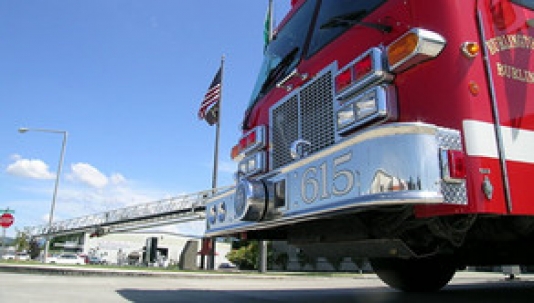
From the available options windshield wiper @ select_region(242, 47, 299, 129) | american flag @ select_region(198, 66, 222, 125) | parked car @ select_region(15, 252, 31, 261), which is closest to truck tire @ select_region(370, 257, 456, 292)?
windshield wiper @ select_region(242, 47, 299, 129)

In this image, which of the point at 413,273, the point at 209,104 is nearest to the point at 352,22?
the point at 413,273

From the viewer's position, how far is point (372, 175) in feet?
7.17

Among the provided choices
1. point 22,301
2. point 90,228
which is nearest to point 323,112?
point 22,301

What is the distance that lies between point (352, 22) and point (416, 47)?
65 cm

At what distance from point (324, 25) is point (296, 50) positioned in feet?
1.60

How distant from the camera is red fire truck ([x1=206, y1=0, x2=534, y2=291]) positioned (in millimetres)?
2115

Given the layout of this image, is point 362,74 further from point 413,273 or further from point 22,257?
point 22,257

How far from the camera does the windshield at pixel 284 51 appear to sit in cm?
363

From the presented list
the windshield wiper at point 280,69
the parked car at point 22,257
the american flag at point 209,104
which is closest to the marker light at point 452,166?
the windshield wiper at point 280,69

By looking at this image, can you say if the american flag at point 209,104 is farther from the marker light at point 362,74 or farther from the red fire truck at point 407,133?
the marker light at point 362,74

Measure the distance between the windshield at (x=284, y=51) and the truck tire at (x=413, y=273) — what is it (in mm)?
2545

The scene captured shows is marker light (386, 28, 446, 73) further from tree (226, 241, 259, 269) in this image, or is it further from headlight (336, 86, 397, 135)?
tree (226, 241, 259, 269)

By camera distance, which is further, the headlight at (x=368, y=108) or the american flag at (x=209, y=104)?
the american flag at (x=209, y=104)

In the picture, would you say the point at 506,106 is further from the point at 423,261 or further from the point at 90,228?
the point at 90,228
